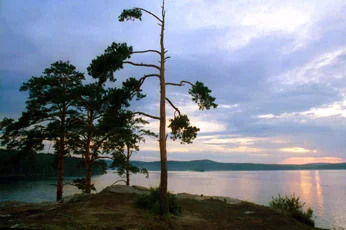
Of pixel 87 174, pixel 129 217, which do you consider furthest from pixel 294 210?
pixel 87 174

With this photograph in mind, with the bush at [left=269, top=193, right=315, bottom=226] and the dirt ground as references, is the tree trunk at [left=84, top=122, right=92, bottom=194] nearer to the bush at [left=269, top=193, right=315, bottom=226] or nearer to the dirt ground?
the dirt ground

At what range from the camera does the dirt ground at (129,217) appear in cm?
1078

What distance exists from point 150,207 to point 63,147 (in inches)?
466

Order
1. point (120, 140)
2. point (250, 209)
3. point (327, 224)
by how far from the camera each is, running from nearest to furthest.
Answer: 1. point (250, 209)
2. point (120, 140)
3. point (327, 224)

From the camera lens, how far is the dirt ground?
10.8m

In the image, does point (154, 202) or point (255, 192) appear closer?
point (154, 202)

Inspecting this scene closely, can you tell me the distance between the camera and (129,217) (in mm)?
12625

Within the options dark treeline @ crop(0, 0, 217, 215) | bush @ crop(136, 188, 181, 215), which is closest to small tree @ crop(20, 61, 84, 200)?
A: dark treeline @ crop(0, 0, 217, 215)

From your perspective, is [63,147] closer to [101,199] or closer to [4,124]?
[4,124]

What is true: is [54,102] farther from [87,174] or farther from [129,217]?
[129,217]

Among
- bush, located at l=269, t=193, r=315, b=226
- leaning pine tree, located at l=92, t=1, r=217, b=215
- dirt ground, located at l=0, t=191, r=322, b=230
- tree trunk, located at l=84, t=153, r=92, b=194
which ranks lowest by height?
bush, located at l=269, t=193, r=315, b=226

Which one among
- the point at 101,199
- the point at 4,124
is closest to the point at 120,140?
the point at 101,199

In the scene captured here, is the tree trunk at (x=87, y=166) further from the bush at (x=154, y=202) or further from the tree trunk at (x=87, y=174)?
the bush at (x=154, y=202)

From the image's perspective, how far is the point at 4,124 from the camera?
21406 millimetres
